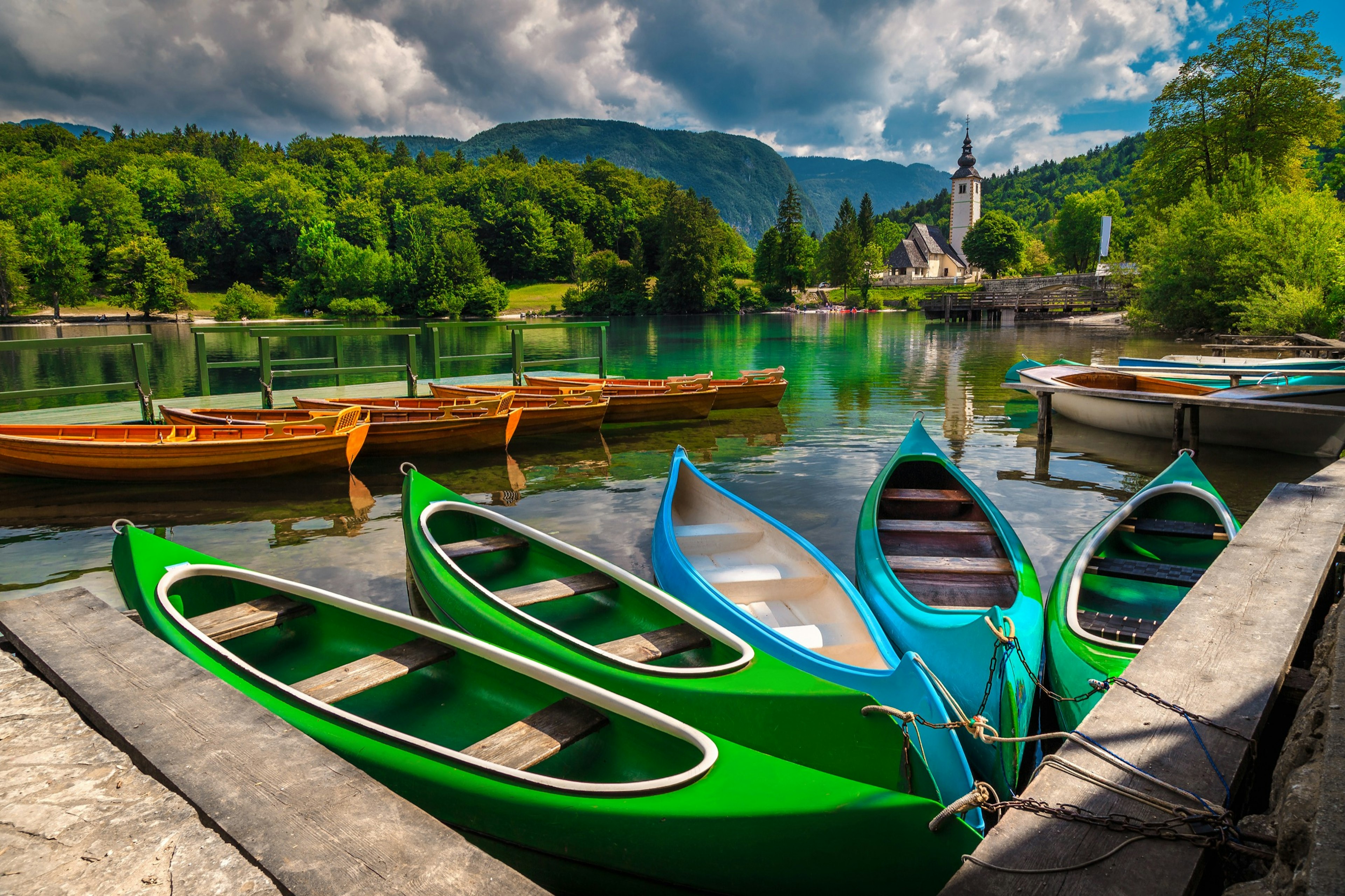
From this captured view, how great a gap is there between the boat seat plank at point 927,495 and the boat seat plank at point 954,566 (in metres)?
1.32

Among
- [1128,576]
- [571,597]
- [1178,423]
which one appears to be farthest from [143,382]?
[1178,423]

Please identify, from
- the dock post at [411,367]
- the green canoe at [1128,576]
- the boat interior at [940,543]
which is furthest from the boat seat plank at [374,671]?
the dock post at [411,367]

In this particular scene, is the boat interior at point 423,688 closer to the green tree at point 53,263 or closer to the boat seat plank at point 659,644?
the boat seat plank at point 659,644

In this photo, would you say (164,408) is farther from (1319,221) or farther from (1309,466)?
(1319,221)

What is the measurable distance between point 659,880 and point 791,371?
29220 mm

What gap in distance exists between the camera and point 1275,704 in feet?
11.2

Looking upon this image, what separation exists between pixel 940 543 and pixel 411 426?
32.8 ft

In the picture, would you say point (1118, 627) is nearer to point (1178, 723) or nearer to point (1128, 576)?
point (1128, 576)

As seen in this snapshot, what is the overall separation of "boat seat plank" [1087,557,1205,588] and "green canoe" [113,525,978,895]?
402 cm

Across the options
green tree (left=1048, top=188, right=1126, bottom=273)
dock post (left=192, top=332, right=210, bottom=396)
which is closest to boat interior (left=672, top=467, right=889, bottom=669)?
dock post (left=192, top=332, right=210, bottom=396)

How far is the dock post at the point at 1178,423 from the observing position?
13.5m

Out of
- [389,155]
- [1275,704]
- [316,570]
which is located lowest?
[316,570]

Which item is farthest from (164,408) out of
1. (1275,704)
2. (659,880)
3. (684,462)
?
(1275,704)

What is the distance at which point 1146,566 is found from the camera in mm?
5734
